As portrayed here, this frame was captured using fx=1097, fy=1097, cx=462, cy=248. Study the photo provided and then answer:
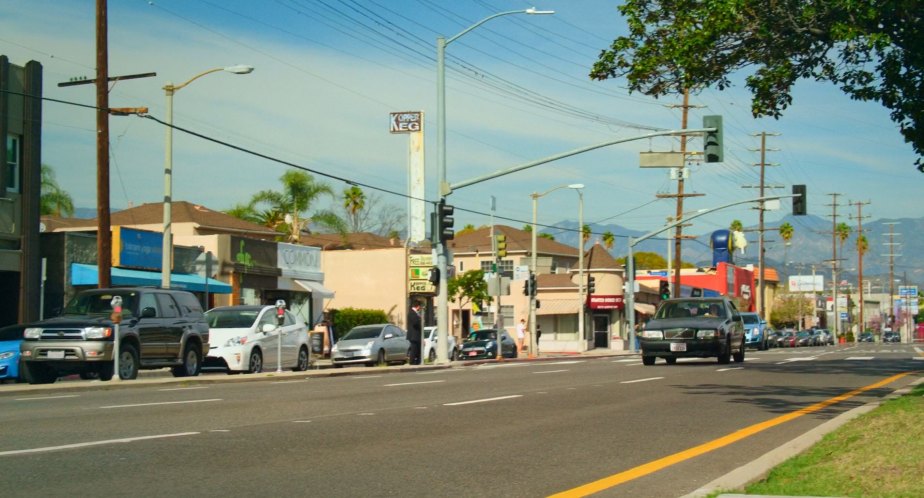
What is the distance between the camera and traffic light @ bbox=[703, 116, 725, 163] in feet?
95.6

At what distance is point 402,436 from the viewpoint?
37.5ft

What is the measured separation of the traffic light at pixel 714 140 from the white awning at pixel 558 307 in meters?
42.3

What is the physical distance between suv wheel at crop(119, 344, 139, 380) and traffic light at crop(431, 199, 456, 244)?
43.9 ft

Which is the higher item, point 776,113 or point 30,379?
point 776,113

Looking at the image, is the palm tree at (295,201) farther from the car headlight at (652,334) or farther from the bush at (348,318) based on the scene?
the car headlight at (652,334)

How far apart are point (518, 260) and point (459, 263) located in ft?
14.1

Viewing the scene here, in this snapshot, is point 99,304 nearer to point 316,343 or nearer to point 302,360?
point 302,360

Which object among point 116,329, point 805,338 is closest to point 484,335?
point 116,329

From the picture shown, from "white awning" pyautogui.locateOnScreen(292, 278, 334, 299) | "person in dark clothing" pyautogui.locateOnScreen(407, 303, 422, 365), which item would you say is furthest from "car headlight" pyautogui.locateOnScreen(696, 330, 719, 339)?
"white awning" pyautogui.locateOnScreen(292, 278, 334, 299)

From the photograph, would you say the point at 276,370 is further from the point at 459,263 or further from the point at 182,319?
the point at 459,263

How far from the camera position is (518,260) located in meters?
78.2

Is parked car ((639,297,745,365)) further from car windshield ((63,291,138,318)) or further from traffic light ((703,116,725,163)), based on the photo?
car windshield ((63,291,138,318))

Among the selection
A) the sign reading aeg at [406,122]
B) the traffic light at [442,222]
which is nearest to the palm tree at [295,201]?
the sign reading aeg at [406,122]

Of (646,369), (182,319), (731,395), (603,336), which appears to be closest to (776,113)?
(731,395)
